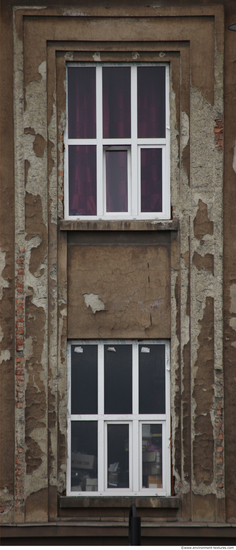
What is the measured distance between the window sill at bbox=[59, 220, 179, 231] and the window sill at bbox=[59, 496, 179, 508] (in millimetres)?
3288

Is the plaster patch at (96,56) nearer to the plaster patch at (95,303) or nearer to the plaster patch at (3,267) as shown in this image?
the plaster patch at (3,267)

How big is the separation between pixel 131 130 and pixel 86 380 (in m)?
3.22

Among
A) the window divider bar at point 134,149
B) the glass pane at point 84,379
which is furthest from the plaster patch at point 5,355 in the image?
the window divider bar at point 134,149

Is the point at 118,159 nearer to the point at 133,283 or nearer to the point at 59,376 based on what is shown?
the point at 133,283

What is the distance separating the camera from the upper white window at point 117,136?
243 inches

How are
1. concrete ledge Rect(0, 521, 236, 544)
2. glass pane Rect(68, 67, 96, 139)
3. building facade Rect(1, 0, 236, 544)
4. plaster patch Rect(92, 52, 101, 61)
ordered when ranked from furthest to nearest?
glass pane Rect(68, 67, 96, 139), plaster patch Rect(92, 52, 101, 61), building facade Rect(1, 0, 236, 544), concrete ledge Rect(0, 521, 236, 544)

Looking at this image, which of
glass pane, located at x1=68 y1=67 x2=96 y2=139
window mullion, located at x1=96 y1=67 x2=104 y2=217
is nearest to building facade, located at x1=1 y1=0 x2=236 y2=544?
glass pane, located at x1=68 y1=67 x2=96 y2=139

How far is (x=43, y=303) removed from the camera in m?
6.00

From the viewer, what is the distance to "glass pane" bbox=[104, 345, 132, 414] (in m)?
6.11

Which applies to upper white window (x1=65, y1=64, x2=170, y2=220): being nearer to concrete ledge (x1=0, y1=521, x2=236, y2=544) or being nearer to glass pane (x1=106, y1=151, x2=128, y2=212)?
glass pane (x1=106, y1=151, x2=128, y2=212)

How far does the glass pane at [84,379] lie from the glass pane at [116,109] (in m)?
2.75

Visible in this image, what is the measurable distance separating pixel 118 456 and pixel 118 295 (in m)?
2.02

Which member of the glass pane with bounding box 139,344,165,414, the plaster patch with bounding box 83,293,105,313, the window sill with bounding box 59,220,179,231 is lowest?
the glass pane with bounding box 139,344,165,414

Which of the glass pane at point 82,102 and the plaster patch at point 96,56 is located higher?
the plaster patch at point 96,56
